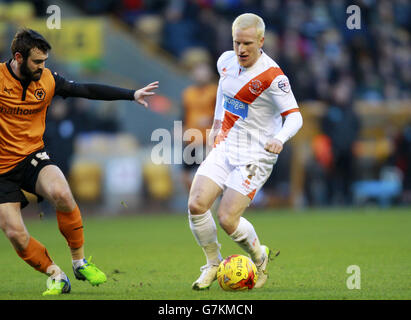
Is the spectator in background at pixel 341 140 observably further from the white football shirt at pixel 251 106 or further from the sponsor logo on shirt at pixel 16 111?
the sponsor logo on shirt at pixel 16 111

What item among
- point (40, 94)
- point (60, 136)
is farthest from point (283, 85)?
point (60, 136)

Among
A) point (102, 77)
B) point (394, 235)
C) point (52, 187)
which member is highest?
point (102, 77)

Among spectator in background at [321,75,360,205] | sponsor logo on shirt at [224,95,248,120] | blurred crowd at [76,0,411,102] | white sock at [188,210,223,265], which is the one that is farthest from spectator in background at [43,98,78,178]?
white sock at [188,210,223,265]

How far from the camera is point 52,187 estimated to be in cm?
674

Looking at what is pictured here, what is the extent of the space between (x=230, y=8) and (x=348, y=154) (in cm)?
559

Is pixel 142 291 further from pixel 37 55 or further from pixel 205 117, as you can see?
pixel 205 117

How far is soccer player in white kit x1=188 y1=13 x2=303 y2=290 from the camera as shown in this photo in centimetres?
715

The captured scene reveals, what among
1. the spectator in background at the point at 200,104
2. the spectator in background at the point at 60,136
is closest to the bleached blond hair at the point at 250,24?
the spectator in background at the point at 200,104

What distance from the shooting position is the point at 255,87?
728 centimetres

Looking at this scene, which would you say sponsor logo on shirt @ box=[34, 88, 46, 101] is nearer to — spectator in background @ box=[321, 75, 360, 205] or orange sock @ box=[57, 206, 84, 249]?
orange sock @ box=[57, 206, 84, 249]

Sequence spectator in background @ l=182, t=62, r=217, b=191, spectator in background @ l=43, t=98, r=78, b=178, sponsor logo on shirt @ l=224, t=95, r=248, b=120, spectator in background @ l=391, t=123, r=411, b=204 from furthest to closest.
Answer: spectator in background @ l=391, t=123, r=411, b=204 < spectator in background @ l=43, t=98, r=78, b=178 < spectator in background @ l=182, t=62, r=217, b=191 < sponsor logo on shirt @ l=224, t=95, r=248, b=120

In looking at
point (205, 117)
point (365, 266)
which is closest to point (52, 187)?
point (365, 266)

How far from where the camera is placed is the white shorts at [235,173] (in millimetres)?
7293

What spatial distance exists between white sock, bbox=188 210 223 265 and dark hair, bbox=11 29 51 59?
1844mm
